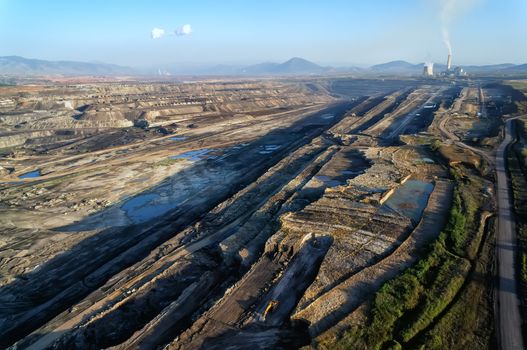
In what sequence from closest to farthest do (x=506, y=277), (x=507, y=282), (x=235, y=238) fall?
(x=507, y=282), (x=506, y=277), (x=235, y=238)

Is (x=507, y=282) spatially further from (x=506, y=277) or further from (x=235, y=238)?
(x=235, y=238)

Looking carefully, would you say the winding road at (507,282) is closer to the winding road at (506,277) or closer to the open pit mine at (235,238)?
the winding road at (506,277)

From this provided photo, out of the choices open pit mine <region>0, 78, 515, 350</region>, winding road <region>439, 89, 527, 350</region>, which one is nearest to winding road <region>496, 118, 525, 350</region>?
winding road <region>439, 89, 527, 350</region>

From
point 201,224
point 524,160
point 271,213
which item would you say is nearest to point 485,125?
point 524,160

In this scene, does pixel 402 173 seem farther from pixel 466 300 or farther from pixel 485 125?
pixel 485 125

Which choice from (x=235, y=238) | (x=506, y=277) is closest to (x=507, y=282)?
(x=506, y=277)

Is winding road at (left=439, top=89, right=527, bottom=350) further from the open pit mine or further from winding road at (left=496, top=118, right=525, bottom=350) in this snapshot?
the open pit mine
